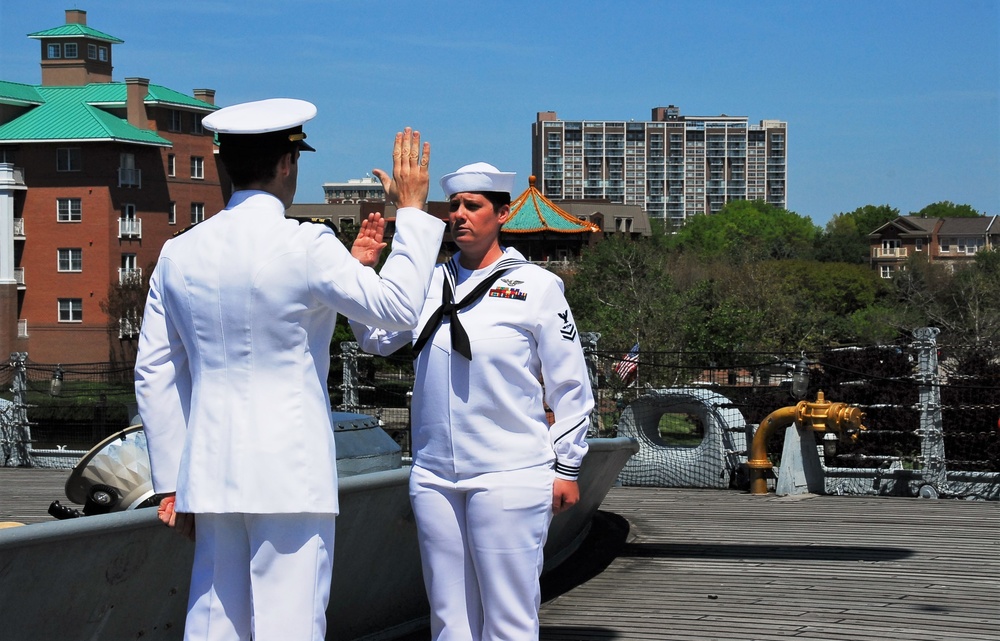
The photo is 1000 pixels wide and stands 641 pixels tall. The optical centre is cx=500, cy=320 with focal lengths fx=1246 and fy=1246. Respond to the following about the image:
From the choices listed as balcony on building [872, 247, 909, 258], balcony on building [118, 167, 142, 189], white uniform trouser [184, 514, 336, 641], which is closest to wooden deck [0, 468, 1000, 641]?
white uniform trouser [184, 514, 336, 641]

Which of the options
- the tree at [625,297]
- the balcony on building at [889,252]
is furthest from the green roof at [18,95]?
the balcony on building at [889,252]

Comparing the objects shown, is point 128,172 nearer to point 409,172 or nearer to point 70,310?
point 70,310

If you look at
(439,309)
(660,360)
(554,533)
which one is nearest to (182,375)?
(439,309)

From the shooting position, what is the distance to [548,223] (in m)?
56.8

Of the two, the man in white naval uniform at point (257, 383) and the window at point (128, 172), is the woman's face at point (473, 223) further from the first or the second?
the window at point (128, 172)

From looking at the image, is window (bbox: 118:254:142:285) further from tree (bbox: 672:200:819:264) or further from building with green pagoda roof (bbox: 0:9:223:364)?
tree (bbox: 672:200:819:264)

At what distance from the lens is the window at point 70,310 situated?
64.9 meters

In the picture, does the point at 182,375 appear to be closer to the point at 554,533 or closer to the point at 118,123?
the point at 554,533

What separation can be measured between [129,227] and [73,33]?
14.2 m

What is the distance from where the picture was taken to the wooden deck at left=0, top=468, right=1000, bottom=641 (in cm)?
557

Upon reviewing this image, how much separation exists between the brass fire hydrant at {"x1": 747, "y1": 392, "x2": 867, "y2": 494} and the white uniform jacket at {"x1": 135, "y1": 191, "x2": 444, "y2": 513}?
7.34 m

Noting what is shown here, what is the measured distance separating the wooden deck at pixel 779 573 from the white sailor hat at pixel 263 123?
299cm

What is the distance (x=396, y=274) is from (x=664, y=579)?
3891mm

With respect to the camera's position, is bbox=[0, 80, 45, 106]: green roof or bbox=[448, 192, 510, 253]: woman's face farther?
bbox=[0, 80, 45, 106]: green roof
